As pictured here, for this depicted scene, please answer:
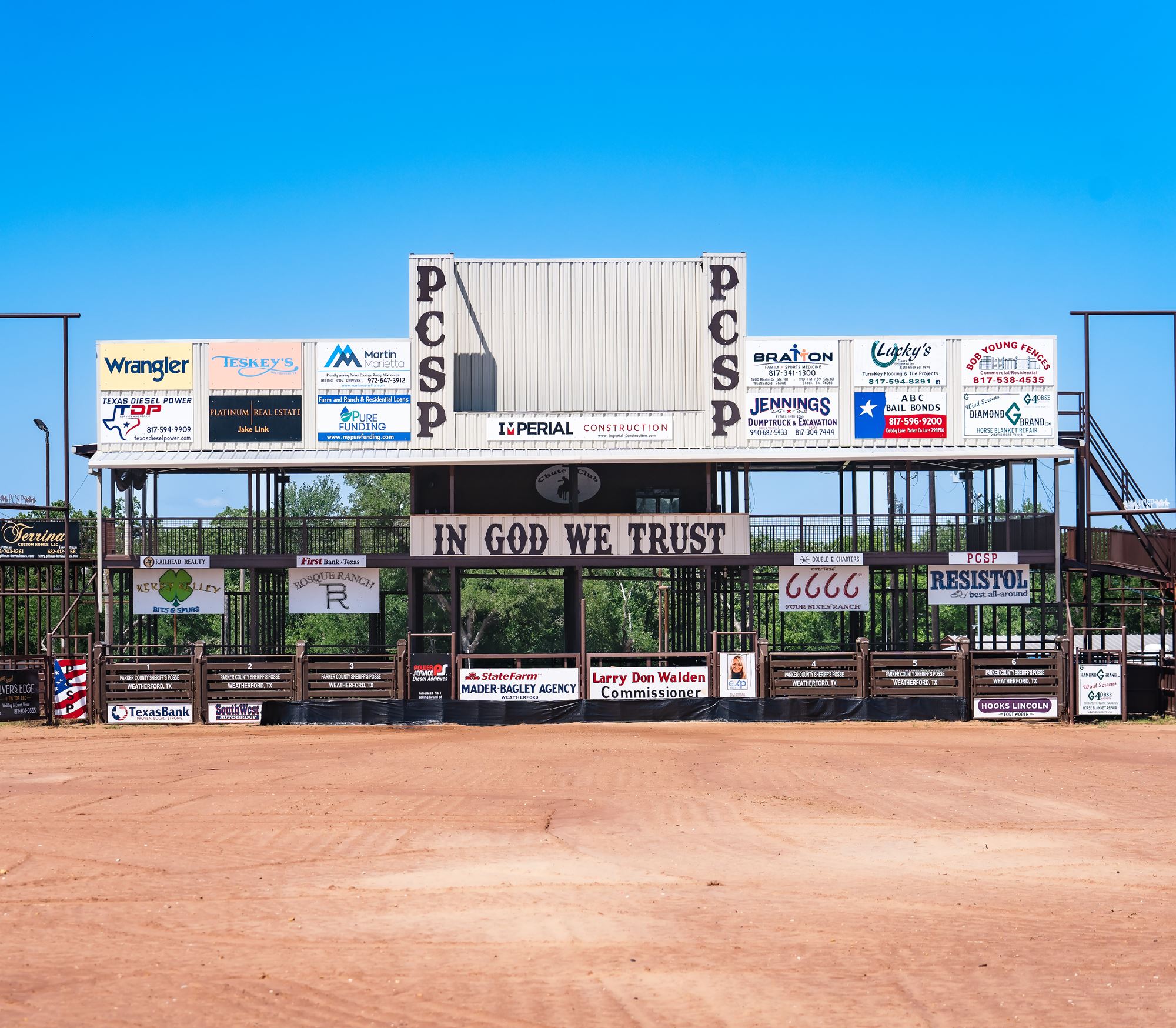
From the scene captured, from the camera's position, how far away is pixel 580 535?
37219mm

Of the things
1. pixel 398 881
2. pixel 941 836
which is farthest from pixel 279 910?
pixel 941 836

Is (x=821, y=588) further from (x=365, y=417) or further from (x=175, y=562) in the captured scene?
(x=175, y=562)

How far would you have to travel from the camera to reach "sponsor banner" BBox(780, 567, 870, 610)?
Answer: 125ft

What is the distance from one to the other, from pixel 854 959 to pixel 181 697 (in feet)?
84.9

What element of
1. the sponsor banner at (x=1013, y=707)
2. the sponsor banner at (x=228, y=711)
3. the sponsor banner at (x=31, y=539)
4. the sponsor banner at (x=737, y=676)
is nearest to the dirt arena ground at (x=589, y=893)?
the sponsor banner at (x=228, y=711)

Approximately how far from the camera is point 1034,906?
41.4 feet

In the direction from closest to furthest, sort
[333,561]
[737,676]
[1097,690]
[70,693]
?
[70,693] → [1097,690] → [737,676] → [333,561]

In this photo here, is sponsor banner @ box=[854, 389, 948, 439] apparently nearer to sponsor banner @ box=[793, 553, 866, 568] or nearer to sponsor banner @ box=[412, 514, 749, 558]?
sponsor banner @ box=[793, 553, 866, 568]

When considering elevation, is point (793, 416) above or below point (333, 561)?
above

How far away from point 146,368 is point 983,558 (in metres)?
25.0

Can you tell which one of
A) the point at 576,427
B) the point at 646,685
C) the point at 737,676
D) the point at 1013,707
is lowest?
the point at 1013,707

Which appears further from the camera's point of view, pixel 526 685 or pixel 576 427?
pixel 576 427

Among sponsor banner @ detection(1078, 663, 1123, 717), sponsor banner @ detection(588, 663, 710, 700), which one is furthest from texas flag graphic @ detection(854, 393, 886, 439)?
sponsor banner @ detection(588, 663, 710, 700)

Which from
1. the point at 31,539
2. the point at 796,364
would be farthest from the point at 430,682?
the point at 31,539
